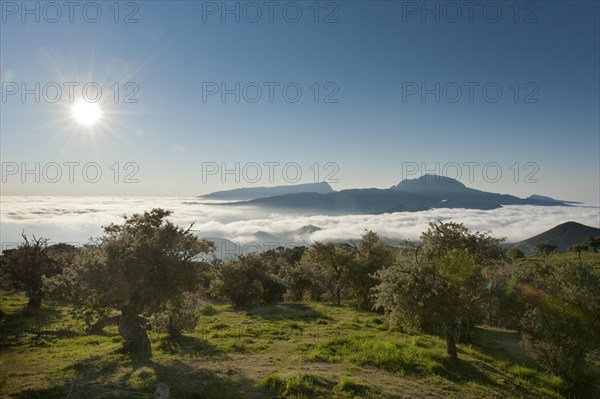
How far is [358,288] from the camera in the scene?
183 ft

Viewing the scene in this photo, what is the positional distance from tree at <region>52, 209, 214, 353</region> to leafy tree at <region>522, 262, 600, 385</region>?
2899 centimetres

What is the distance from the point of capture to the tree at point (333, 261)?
195 ft

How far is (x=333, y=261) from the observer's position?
60219 millimetres

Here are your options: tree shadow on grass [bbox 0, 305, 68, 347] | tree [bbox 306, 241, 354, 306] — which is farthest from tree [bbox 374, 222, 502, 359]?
tree [bbox 306, 241, 354, 306]

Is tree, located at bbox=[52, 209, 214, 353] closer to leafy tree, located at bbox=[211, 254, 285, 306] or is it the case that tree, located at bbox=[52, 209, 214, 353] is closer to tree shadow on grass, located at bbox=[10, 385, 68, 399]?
tree shadow on grass, located at bbox=[10, 385, 68, 399]

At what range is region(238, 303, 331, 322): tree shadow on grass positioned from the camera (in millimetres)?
44128

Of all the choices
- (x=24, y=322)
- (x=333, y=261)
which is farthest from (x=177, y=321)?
(x=333, y=261)

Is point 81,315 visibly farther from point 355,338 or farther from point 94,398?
point 355,338

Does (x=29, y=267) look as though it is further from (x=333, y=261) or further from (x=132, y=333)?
(x=333, y=261)

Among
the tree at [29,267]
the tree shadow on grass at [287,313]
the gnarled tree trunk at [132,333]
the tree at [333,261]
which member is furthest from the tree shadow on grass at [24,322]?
the tree at [333,261]

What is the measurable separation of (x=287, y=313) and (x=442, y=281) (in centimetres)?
2836

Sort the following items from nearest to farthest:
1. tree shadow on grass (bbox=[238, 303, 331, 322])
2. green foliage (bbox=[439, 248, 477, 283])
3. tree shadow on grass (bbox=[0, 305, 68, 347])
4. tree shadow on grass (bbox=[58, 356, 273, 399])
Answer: tree shadow on grass (bbox=[58, 356, 273, 399]) < green foliage (bbox=[439, 248, 477, 283]) < tree shadow on grass (bbox=[0, 305, 68, 347]) < tree shadow on grass (bbox=[238, 303, 331, 322])

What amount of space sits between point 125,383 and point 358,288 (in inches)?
1660

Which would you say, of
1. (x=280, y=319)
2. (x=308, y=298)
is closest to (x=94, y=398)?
(x=280, y=319)
